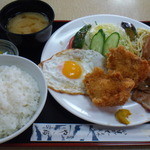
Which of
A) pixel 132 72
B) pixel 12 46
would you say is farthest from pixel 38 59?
pixel 132 72

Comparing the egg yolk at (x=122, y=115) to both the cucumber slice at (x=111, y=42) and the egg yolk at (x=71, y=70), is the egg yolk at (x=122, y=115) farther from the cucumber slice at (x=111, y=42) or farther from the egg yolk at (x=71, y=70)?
the cucumber slice at (x=111, y=42)

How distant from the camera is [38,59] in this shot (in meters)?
2.51

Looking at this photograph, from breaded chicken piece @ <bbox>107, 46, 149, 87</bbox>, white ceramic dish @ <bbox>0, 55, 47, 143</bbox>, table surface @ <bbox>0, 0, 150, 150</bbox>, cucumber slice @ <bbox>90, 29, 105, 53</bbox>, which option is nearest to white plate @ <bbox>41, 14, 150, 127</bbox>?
white ceramic dish @ <bbox>0, 55, 47, 143</bbox>

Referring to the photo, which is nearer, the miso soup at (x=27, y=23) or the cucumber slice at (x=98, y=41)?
the miso soup at (x=27, y=23)

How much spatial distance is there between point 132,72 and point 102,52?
0.67 metres

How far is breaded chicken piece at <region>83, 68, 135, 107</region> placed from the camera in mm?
1970

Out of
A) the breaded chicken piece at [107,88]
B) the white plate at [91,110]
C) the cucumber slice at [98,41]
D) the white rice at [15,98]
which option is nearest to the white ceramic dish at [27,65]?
the white rice at [15,98]

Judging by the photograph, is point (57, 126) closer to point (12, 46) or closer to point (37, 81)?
point (37, 81)

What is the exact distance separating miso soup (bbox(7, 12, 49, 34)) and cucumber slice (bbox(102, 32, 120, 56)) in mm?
952

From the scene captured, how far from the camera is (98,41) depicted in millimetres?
2740

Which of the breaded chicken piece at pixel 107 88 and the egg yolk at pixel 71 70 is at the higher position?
the breaded chicken piece at pixel 107 88

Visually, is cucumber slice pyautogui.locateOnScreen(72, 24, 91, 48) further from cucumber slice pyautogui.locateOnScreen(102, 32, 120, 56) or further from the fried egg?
cucumber slice pyautogui.locateOnScreen(102, 32, 120, 56)

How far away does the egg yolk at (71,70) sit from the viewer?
2.32 m

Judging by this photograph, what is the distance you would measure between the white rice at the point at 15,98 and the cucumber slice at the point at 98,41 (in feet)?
3.76
